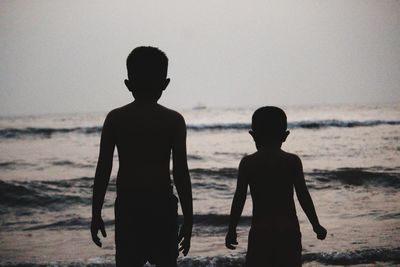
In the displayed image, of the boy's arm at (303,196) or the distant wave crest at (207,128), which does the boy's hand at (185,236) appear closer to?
the boy's arm at (303,196)

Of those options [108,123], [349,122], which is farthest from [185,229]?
[349,122]

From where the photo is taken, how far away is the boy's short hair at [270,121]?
118 inches

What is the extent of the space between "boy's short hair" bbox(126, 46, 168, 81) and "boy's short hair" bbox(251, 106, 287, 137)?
73cm

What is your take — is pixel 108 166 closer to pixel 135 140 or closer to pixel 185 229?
pixel 135 140

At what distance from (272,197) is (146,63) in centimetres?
116

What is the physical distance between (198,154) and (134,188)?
60.3ft

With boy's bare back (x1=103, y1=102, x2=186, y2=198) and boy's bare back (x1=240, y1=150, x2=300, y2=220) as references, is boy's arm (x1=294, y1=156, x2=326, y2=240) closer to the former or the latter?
boy's bare back (x1=240, y1=150, x2=300, y2=220)

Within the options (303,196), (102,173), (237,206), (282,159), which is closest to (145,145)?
(102,173)

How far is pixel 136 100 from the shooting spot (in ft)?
8.72

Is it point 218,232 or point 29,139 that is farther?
point 29,139

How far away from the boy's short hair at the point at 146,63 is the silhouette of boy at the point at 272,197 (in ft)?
2.40

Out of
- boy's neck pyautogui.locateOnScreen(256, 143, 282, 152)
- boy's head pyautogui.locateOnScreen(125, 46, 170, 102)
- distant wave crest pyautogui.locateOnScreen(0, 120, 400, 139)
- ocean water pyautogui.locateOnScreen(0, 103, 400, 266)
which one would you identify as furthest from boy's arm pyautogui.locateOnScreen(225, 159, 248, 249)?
distant wave crest pyautogui.locateOnScreen(0, 120, 400, 139)

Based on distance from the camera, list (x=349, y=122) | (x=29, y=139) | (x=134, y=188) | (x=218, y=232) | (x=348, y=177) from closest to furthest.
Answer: (x=134, y=188) → (x=218, y=232) → (x=348, y=177) → (x=29, y=139) → (x=349, y=122)

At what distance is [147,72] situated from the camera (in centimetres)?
262
